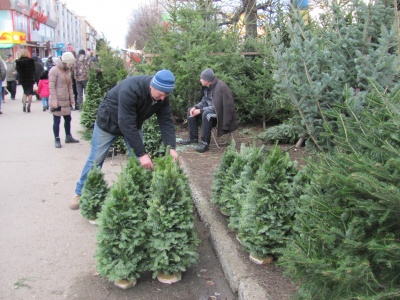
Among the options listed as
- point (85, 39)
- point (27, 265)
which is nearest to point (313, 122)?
point (27, 265)

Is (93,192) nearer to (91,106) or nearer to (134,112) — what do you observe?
(134,112)

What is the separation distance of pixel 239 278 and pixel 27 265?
1891 millimetres

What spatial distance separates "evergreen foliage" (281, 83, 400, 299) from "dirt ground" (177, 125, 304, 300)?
0.70 metres

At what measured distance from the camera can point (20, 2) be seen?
41.4m

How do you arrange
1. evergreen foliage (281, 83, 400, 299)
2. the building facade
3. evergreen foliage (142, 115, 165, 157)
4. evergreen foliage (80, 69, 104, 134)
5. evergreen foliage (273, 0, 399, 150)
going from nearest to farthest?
evergreen foliage (281, 83, 400, 299) < evergreen foliage (273, 0, 399, 150) < evergreen foliage (142, 115, 165, 157) < evergreen foliage (80, 69, 104, 134) < the building facade

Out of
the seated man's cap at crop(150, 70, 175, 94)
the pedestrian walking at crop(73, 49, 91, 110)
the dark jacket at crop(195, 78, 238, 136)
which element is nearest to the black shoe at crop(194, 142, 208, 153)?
the dark jacket at crop(195, 78, 238, 136)

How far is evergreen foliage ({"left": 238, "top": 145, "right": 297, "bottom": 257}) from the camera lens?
329cm

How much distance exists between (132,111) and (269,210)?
1601 millimetres

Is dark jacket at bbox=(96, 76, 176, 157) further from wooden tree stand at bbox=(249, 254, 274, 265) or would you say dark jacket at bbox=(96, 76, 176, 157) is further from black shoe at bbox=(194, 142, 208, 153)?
black shoe at bbox=(194, 142, 208, 153)

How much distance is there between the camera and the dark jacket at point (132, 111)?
3.80m

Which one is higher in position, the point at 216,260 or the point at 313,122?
the point at 313,122

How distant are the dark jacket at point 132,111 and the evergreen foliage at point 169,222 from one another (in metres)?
Result: 0.69

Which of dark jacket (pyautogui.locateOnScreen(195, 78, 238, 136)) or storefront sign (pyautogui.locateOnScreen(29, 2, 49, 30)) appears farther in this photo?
storefront sign (pyautogui.locateOnScreen(29, 2, 49, 30))

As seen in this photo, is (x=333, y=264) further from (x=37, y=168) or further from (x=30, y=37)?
(x=30, y=37)
